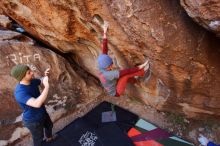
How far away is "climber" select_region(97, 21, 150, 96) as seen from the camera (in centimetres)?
413

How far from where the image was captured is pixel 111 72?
13.8 feet

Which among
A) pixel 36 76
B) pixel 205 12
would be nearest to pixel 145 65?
pixel 205 12

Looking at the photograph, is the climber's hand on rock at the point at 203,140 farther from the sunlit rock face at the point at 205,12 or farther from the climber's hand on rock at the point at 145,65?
the sunlit rock face at the point at 205,12

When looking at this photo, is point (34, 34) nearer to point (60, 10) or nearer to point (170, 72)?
point (60, 10)

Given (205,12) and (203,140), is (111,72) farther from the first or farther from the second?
(203,140)

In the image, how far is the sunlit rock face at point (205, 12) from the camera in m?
3.13

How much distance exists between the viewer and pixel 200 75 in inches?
166

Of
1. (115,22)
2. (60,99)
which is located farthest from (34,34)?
(115,22)

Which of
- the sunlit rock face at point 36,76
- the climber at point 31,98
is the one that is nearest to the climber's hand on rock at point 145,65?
the climber at point 31,98

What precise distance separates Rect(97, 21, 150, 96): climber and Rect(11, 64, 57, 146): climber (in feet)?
2.66

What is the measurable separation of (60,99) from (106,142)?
5.01 feet

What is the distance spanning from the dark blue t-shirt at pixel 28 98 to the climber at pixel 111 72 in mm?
1008

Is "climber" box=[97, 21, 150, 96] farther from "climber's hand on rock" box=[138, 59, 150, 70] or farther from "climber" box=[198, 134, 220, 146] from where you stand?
"climber" box=[198, 134, 220, 146]

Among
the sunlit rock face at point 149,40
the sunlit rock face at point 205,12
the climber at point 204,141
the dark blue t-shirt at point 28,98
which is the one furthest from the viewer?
the climber at point 204,141
